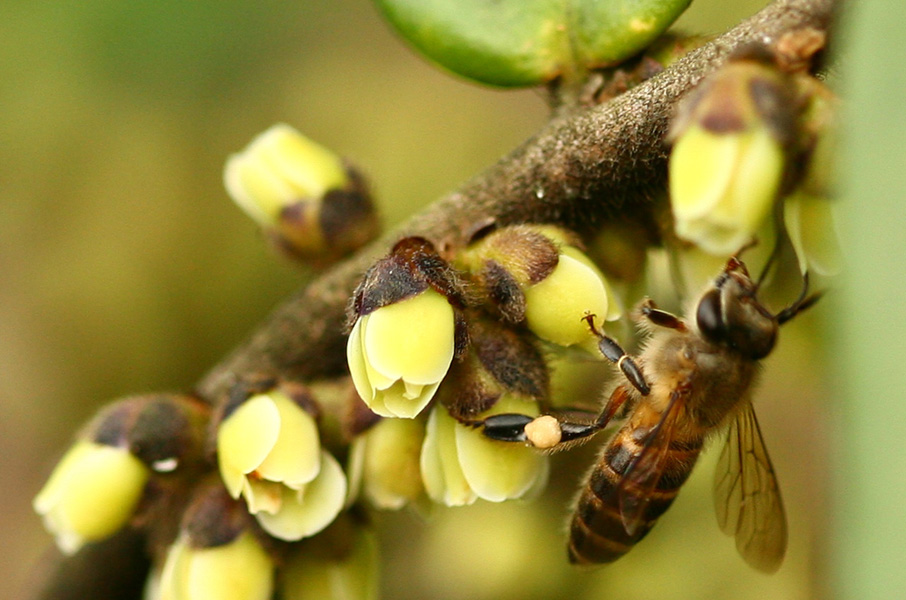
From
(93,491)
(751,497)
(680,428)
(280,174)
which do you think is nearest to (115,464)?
(93,491)

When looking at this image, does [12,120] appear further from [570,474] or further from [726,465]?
[726,465]

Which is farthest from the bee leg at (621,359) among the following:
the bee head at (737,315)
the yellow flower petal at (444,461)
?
the yellow flower petal at (444,461)

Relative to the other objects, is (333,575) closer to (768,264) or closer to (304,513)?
(304,513)

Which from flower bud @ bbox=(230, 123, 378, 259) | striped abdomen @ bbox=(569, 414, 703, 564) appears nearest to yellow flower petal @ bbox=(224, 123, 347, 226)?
flower bud @ bbox=(230, 123, 378, 259)

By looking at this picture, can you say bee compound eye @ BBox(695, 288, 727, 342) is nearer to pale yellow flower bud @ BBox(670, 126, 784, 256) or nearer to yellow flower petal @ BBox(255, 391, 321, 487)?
pale yellow flower bud @ BBox(670, 126, 784, 256)

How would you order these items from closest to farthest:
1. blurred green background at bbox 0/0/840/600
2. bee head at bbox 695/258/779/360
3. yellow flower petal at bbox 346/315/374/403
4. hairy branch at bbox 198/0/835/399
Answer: hairy branch at bbox 198/0/835/399 → yellow flower petal at bbox 346/315/374/403 → bee head at bbox 695/258/779/360 → blurred green background at bbox 0/0/840/600

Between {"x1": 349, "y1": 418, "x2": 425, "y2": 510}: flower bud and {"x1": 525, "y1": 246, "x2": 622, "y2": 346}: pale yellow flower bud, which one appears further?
{"x1": 349, "y1": 418, "x2": 425, "y2": 510}: flower bud

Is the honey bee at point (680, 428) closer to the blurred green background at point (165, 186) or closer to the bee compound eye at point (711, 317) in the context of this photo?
the bee compound eye at point (711, 317)
